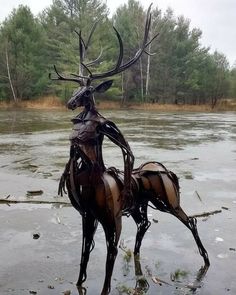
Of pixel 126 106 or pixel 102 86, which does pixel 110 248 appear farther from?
pixel 126 106

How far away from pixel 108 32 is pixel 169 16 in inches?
399

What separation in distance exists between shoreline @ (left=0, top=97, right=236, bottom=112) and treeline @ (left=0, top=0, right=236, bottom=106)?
926 mm

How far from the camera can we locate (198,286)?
4.55m

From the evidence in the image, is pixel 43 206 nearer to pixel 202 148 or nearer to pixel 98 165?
pixel 98 165

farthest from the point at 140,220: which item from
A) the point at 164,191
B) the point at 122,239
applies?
the point at 122,239

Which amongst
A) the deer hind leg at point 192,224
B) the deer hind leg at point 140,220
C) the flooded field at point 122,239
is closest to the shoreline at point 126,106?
the flooded field at point 122,239

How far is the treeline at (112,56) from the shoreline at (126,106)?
926mm

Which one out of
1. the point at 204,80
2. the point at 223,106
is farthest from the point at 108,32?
the point at 223,106

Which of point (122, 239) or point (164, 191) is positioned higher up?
point (164, 191)

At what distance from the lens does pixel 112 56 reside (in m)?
52.2

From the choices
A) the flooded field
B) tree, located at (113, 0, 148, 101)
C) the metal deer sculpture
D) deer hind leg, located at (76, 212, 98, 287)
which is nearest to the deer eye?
the metal deer sculpture

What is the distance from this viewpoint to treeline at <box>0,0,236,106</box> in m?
46.8

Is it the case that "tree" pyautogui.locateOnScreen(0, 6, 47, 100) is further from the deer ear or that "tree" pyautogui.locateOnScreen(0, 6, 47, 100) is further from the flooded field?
the deer ear

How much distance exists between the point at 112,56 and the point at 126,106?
6.21 metres
